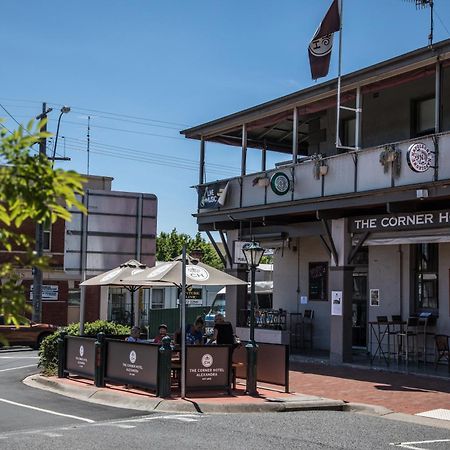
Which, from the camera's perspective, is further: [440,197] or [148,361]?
[440,197]

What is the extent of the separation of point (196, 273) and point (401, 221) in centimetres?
579

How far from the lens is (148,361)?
532 inches

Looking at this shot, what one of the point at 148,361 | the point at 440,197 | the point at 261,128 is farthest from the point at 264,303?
the point at 148,361

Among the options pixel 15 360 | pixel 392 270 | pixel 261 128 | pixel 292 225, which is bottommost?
pixel 15 360

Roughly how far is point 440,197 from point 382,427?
6836mm

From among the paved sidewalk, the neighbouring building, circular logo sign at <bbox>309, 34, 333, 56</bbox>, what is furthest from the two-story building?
the neighbouring building

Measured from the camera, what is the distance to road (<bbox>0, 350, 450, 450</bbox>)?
929 cm

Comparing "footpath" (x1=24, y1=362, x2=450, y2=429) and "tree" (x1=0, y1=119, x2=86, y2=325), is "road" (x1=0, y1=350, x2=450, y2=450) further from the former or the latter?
"tree" (x1=0, y1=119, x2=86, y2=325)

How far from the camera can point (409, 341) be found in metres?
20.0

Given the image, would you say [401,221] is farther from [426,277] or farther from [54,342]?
[54,342]

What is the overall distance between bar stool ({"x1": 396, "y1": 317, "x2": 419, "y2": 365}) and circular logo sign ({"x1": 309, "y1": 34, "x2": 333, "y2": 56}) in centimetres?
751

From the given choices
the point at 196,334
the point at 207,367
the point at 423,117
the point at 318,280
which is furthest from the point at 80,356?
the point at 423,117

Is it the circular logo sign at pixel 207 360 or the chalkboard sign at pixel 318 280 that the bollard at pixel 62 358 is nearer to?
the circular logo sign at pixel 207 360

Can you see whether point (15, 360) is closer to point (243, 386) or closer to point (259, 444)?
point (243, 386)
